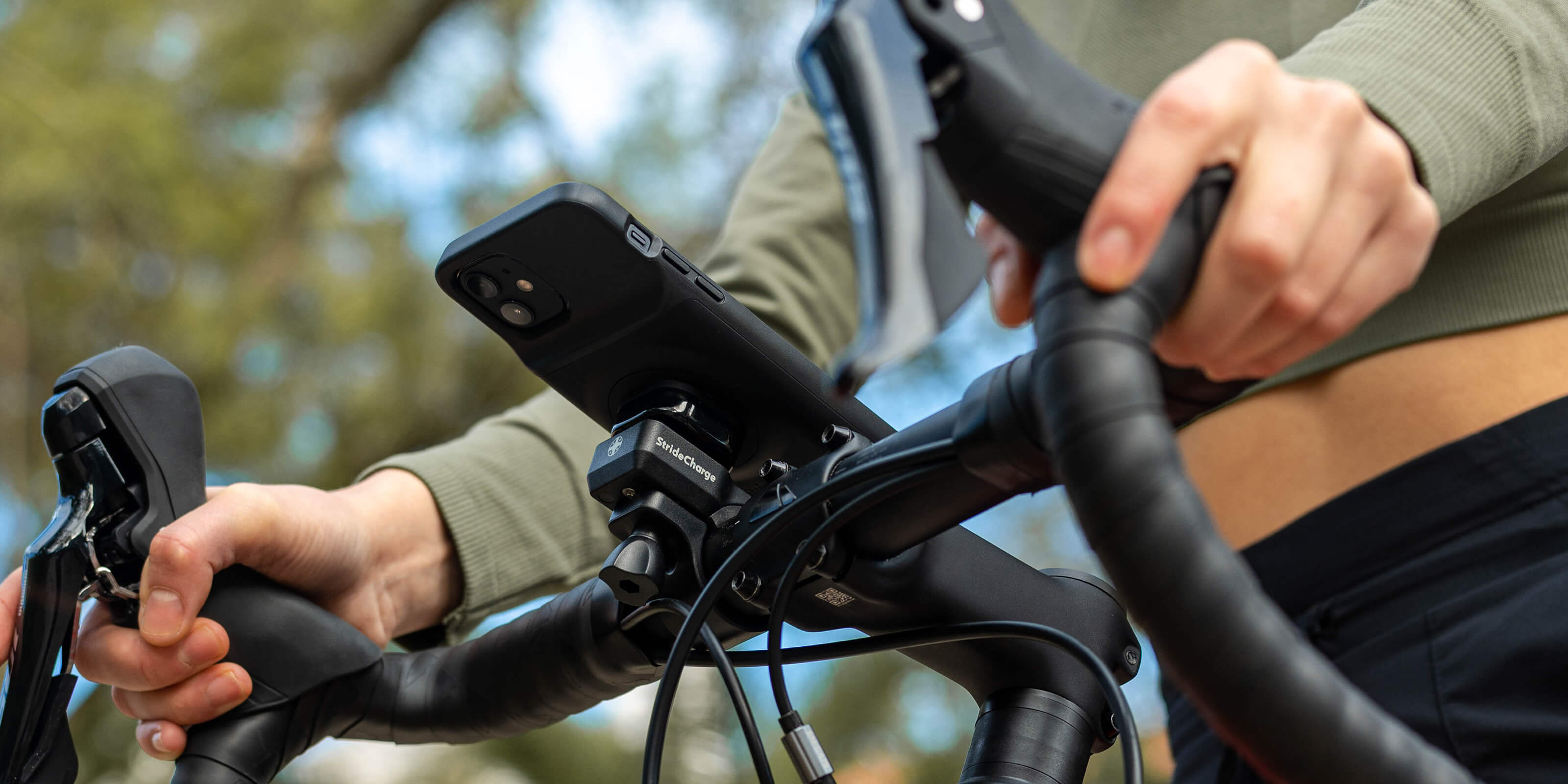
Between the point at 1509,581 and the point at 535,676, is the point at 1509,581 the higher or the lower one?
the lower one

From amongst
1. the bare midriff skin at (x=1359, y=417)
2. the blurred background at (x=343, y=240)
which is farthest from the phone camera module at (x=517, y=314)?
the blurred background at (x=343, y=240)

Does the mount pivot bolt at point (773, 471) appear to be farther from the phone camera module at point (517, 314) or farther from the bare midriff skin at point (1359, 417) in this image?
the bare midriff skin at point (1359, 417)

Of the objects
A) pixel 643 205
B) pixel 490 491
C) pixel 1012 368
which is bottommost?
pixel 643 205

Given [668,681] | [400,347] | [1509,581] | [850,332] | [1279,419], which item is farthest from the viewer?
[400,347]

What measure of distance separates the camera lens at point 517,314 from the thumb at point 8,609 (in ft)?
1.02

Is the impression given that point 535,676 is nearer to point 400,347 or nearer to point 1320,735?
point 1320,735

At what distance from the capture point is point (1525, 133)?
44cm

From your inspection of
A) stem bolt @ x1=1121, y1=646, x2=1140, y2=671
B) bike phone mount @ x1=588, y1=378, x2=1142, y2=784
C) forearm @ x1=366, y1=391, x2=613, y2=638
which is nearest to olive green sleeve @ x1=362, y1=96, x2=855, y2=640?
forearm @ x1=366, y1=391, x2=613, y2=638

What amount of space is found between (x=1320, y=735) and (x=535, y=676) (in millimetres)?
399

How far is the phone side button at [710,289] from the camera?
0.47m

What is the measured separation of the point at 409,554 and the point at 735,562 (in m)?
0.42

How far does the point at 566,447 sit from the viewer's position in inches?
31.0

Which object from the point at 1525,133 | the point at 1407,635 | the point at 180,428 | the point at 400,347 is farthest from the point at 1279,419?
the point at 400,347

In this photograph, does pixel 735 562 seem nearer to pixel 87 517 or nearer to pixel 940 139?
pixel 940 139
